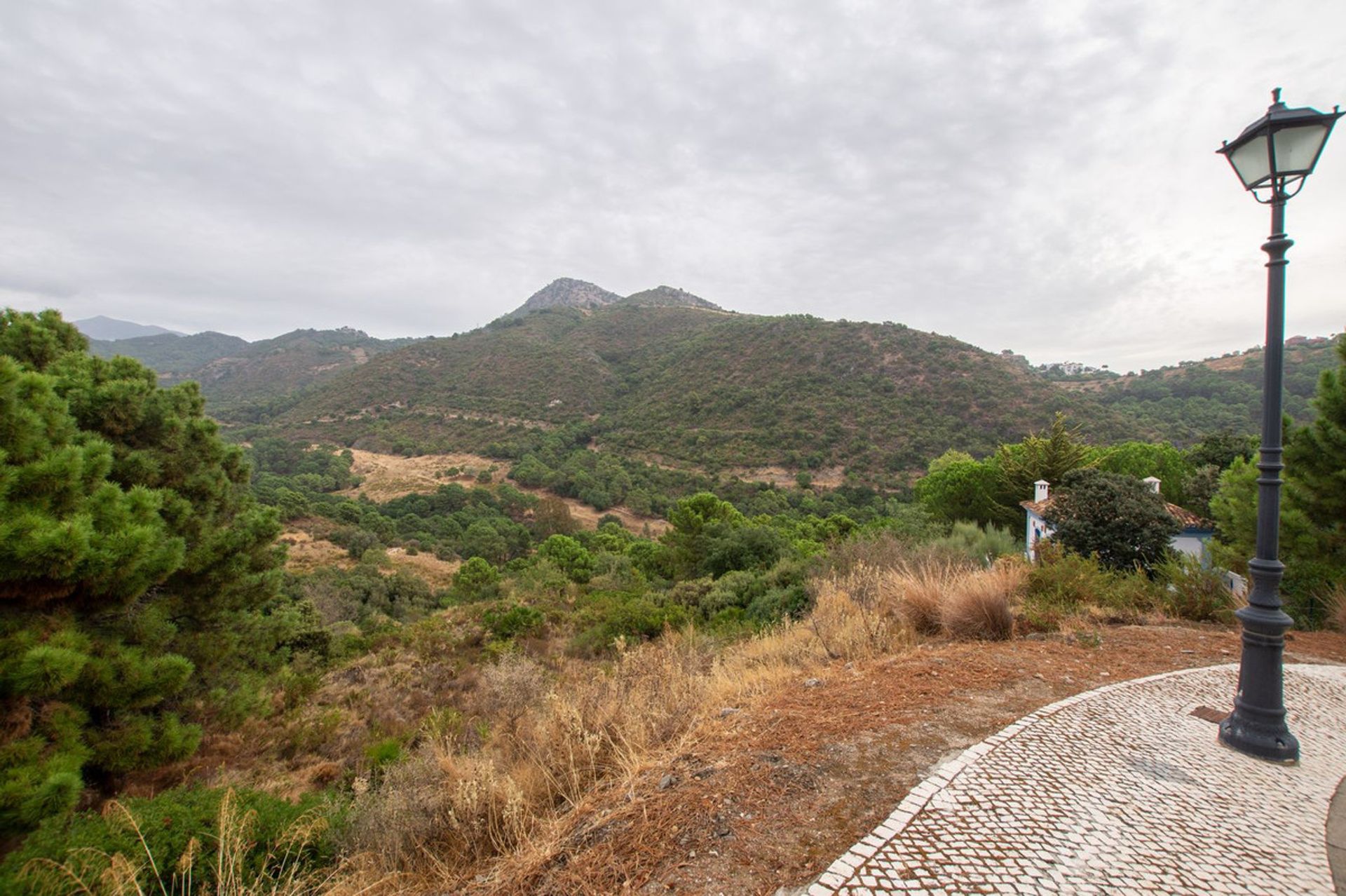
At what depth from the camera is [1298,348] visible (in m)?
58.4

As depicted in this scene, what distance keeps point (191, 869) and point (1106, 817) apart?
425 centimetres

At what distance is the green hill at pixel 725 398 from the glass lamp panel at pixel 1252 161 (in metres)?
42.5

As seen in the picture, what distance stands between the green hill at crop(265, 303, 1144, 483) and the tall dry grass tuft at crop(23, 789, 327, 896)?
4490cm

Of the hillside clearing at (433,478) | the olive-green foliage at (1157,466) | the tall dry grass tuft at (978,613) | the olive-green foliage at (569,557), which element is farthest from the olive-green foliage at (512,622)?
the hillside clearing at (433,478)

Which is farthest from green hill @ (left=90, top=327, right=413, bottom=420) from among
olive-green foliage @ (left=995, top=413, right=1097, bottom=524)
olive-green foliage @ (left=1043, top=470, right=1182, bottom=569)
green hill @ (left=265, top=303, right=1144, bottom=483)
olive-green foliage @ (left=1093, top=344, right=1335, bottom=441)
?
olive-green foliage @ (left=1093, top=344, right=1335, bottom=441)

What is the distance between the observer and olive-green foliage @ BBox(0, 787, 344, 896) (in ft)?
8.61

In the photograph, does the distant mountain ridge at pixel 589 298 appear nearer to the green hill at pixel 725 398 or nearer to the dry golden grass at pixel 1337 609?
the green hill at pixel 725 398

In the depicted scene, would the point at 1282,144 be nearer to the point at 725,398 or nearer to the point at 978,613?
the point at 978,613

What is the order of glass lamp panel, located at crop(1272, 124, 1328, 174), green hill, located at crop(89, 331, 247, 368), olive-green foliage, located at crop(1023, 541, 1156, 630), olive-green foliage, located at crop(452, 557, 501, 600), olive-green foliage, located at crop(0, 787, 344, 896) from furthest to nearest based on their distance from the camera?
green hill, located at crop(89, 331, 247, 368), olive-green foliage, located at crop(452, 557, 501, 600), olive-green foliage, located at crop(1023, 541, 1156, 630), glass lamp panel, located at crop(1272, 124, 1328, 174), olive-green foliage, located at crop(0, 787, 344, 896)

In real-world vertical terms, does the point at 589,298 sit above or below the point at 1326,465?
above

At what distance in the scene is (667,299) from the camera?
→ 12838 centimetres

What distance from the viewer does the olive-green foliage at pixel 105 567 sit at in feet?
13.0

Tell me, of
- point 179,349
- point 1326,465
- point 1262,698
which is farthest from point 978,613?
point 179,349

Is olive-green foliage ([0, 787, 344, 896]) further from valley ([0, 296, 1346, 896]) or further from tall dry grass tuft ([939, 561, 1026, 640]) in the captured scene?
tall dry grass tuft ([939, 561, 1026, 640])
